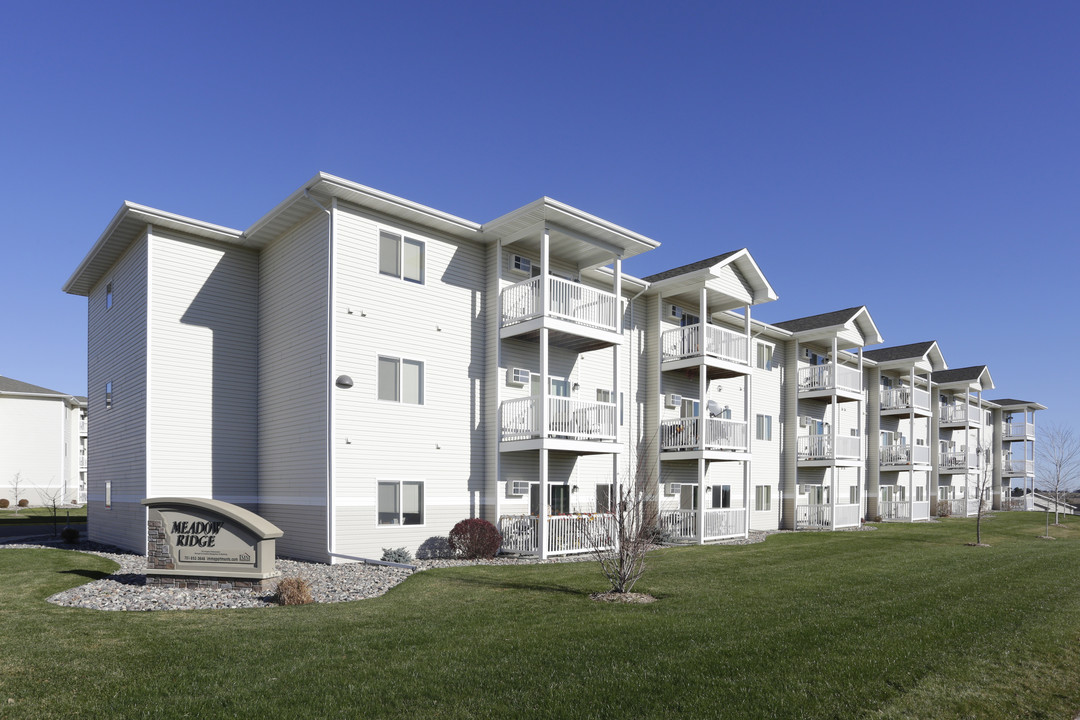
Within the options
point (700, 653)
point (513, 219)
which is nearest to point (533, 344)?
point (513, 219)

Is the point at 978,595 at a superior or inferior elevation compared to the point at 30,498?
superior

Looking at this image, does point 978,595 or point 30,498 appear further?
point 30,498

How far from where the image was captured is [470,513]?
2047 centimetres

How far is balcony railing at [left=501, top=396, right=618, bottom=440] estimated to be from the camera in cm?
2047

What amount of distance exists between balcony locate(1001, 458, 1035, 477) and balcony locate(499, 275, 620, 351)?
53235 millimetres

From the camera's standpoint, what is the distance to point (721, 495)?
1141 inches

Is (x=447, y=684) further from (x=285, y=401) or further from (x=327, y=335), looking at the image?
(x=285, y=401)

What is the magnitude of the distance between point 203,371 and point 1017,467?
63503 mm

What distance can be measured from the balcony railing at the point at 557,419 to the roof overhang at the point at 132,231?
9477 mm

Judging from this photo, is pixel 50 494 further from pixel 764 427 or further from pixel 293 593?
pixel 293 593

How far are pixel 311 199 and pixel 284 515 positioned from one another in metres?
8.37

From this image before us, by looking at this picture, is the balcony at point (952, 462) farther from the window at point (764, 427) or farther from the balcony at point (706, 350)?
the balcony at point (706, 350)

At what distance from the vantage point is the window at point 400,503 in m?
18.8

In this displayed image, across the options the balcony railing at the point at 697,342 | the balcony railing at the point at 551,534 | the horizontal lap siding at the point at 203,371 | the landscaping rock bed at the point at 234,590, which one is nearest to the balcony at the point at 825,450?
the balcony railing at the point at 697,342
